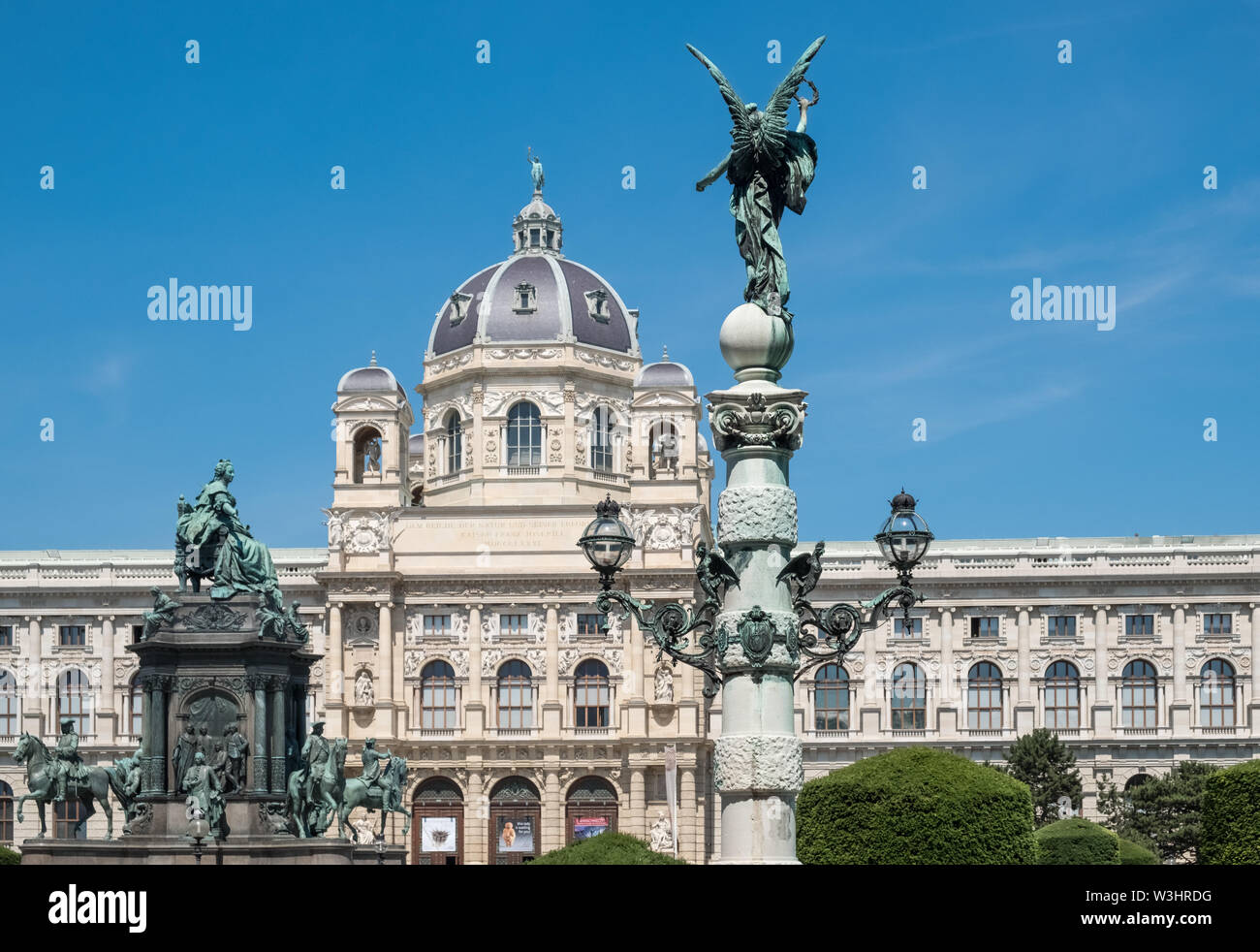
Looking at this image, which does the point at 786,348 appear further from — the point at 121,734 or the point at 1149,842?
the point at 121,734

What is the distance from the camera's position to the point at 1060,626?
3925 inches

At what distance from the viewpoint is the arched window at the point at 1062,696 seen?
324ft

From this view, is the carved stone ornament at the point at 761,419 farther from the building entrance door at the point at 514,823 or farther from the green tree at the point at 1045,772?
the building entrance door at the point at 514,823

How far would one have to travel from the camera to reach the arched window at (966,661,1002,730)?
326ft

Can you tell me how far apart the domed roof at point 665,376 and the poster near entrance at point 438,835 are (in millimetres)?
24358

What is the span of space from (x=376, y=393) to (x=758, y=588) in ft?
275

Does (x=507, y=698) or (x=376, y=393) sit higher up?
(x=376, y=393)

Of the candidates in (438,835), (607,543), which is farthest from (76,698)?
(607,543)

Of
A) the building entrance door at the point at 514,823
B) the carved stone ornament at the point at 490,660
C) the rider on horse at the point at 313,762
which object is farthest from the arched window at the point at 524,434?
the rider on horse at the point at 313,762

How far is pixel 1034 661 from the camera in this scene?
326ft

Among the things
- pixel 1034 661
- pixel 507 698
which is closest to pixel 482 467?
pixel 507 698

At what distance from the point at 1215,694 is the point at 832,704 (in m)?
18.8

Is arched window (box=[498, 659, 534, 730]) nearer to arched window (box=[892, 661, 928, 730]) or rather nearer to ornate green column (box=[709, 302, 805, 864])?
arched window (box=[892, 661, 928, 730])
